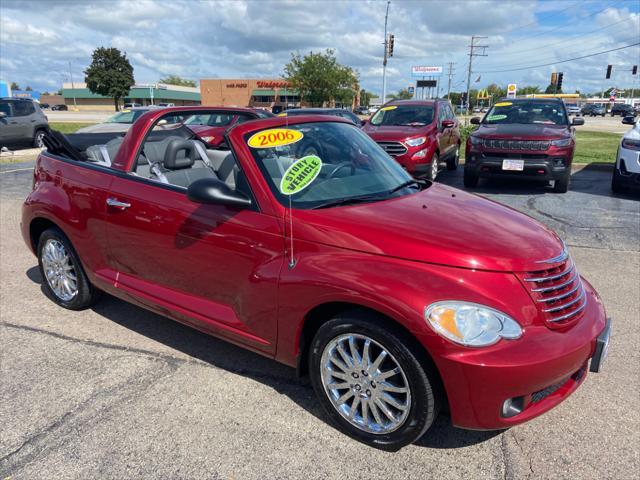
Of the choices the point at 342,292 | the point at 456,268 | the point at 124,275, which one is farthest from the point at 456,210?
the point at 124,275

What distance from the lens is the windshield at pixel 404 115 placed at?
414 inches

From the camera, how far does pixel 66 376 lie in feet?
10.7

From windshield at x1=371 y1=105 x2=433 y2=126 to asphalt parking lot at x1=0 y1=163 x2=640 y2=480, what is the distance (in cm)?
700

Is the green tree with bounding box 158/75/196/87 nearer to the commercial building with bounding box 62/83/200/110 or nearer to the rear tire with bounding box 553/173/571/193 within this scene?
the commercial building with bounding box 62/83/200/110

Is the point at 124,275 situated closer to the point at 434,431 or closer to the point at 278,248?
the point at 278,248

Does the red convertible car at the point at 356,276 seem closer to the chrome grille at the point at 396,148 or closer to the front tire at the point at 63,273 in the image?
the front tire at the point at 63,273

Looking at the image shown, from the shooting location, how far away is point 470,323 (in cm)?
221

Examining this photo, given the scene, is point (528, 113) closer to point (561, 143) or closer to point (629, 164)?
point (561, 143)

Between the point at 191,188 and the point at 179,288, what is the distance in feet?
2.71

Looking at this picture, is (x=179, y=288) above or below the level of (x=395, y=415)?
above

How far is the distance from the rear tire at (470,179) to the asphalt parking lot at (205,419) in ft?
A: 18.2

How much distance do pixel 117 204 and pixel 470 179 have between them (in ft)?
25.1

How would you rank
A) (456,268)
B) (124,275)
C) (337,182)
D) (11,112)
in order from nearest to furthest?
(456,268) < (337,182) < (124,275) < (11,112)

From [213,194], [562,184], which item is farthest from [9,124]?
[213,194]
